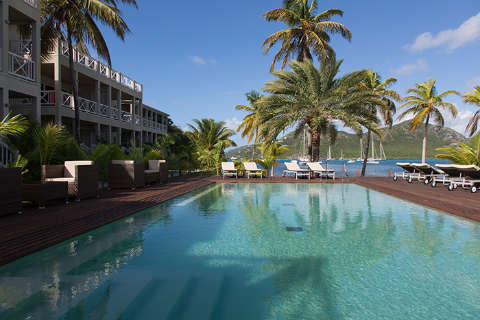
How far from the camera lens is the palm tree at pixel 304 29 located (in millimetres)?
16875

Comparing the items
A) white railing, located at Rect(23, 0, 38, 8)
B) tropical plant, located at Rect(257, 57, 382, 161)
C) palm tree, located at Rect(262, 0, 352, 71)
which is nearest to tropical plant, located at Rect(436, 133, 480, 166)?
tropical plant, located at Rect(257, 57, 382, 161)

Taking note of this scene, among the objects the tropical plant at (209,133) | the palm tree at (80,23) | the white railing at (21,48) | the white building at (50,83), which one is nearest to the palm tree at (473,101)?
the tropical plant at (209,133)

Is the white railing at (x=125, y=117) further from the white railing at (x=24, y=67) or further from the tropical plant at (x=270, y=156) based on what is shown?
the tropical plant at (x=270, y=156)

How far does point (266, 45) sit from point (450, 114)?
15.8 metres

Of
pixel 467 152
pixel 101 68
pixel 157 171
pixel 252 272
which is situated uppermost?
pixel 101 68

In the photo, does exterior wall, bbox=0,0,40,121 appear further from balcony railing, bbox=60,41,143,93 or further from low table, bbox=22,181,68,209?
low table, bbox=22,181,68,209

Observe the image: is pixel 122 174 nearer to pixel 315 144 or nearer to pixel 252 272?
pixel 252 272

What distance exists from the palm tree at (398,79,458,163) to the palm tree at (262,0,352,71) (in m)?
10.3

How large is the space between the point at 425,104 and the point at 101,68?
965 inches

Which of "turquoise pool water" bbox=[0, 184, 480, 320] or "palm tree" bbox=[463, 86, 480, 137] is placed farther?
"palm tree" bbox=[463, 86, 480, 137]

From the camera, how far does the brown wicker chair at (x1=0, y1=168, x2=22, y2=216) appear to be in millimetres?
5289

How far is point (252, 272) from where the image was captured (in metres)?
3.43

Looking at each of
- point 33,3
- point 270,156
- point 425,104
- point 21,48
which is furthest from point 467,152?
point 21,48

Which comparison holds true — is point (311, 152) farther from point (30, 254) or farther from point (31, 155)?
point (30, 254)
